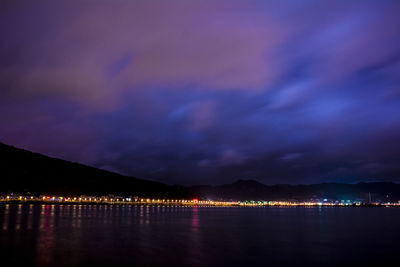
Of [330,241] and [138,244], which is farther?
[330,241]

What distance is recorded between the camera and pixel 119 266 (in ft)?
77.3

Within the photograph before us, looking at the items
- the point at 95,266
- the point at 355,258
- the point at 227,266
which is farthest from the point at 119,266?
the point at 355,258

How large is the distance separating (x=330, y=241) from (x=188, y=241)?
16.0m

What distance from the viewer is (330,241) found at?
40.8m

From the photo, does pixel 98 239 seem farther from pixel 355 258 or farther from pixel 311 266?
pixel 355 258

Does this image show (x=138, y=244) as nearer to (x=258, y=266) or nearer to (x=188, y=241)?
(x=188, y=241)

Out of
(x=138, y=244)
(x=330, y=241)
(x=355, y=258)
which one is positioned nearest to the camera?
(x=355, y=258)

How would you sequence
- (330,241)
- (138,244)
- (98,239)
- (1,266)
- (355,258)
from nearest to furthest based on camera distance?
(1,266), (355,258), (138,244), (98,239), (330,241)

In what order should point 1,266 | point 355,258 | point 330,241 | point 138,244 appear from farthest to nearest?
1. point 330,241
2. point 138,244
3. point 355,258
4. point 1,266

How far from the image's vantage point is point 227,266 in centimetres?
2473

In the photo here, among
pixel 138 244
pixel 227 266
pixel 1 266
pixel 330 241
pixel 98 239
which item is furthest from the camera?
pixel 330 241

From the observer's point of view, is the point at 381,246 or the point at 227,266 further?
the point at 381,246

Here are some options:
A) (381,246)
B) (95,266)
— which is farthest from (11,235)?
(381,246)

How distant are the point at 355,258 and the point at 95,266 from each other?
2006 cm
